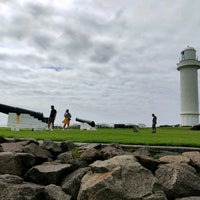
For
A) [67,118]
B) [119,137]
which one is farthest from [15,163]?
[67,118]

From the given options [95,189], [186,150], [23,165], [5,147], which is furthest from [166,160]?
[5,147]

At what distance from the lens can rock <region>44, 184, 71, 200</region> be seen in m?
7.46

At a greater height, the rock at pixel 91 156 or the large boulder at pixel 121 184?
the rock at pixel 91 156

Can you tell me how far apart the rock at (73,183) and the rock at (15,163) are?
1.46 m

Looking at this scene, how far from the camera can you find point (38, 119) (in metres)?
25.5

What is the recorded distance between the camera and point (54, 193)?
7570mm

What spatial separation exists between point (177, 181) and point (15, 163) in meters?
4.15

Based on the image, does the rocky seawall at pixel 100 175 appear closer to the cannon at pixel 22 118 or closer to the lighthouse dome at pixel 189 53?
the cannon at pixel 22 118

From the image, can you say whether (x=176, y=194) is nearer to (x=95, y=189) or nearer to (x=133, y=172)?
(x=133, y=172)

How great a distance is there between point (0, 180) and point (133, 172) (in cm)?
285

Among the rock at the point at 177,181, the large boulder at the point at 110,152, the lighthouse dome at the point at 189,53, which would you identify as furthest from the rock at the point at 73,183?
the lighthouse dome at the point at 189,53

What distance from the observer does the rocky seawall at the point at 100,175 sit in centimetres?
677

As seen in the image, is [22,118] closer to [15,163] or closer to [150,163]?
[15,163]

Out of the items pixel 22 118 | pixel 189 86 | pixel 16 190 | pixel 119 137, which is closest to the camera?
pixel 16 190
